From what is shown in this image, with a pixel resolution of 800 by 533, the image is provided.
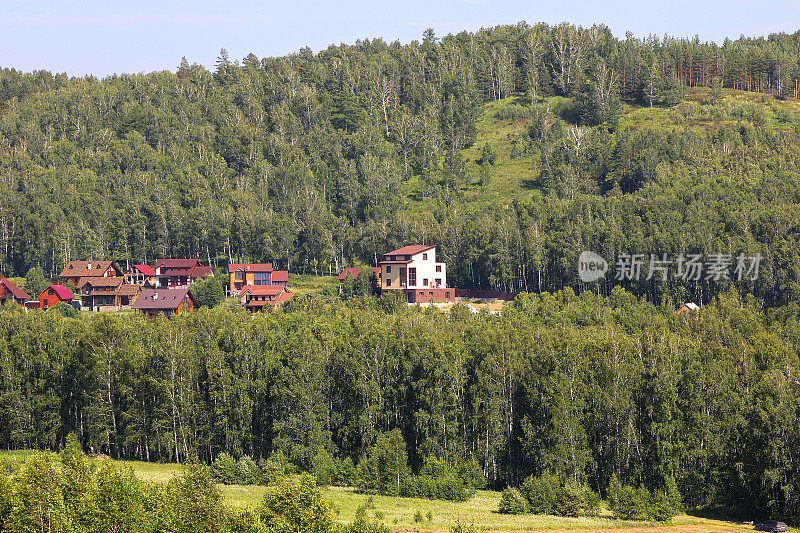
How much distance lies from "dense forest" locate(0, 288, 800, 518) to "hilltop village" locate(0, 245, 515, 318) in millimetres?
36019

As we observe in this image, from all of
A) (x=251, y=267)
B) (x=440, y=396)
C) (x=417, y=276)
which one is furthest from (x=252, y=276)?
(x=440, y=396)

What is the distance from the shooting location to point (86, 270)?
505 feet

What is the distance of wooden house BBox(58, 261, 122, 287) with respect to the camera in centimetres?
15288

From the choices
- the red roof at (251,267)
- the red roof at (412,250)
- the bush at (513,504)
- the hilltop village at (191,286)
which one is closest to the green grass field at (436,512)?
the bush at (513,504)

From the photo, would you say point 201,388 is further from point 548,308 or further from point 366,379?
point 548,308

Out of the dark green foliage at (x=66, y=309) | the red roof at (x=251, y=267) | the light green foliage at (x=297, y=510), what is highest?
the red roof at (x=251, y=267)

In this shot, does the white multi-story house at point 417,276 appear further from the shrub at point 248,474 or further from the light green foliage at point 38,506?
the light green foliage at point 38,506

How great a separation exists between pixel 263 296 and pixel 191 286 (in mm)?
14183

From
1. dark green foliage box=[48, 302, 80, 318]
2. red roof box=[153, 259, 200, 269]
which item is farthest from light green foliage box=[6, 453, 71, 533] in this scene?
red roof box=[153, 259, 200, 269]

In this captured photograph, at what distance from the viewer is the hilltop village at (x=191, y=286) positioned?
138750mm

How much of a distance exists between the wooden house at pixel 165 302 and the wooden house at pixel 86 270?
16.4 meters

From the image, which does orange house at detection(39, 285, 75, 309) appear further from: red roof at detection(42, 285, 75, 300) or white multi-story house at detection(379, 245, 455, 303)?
white multi-story house at detection(379, 245, 455, 303)

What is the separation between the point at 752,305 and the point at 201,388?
6900cm

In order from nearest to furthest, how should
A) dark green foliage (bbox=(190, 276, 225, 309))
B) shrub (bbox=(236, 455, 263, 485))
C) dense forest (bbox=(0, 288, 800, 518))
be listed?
dense forest (bbox=(0, 288, 800, 518))
shrub (bbox=(236, 455, 263, 485))
dark green foliage (bbox=(190, 276, 225, 309))
